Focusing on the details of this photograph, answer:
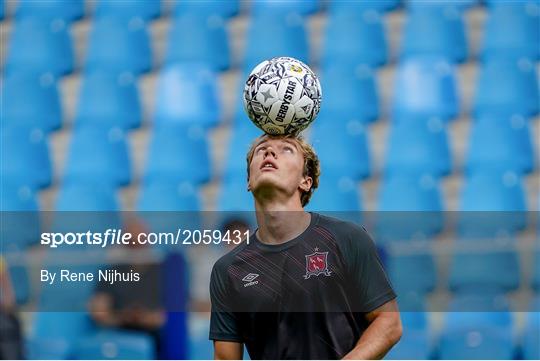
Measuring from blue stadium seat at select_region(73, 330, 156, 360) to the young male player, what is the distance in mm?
2594

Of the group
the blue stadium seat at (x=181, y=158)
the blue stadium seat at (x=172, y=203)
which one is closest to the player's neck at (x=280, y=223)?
the blue stadium seat at (x=172, y=203)

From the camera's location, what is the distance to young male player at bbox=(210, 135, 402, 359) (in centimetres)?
351

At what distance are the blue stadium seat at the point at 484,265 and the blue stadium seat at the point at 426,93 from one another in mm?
1537

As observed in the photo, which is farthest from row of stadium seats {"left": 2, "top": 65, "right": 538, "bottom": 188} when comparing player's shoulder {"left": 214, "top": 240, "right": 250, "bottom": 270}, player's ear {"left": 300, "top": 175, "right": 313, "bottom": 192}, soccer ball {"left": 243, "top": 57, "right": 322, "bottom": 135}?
player's ear {"left": 300, "top": 175, "right": 313, "bottom": 192}

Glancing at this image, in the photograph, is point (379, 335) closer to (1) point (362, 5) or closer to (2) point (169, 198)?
(2) point (169, 198)

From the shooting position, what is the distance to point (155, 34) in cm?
931

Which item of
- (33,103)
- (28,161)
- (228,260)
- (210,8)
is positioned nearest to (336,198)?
(28,161)

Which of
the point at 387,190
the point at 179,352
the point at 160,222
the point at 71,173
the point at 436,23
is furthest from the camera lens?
the point at 436,23

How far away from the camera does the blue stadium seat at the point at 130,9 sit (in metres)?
9.27

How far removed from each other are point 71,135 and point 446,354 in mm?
3525

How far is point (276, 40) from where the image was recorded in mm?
8688

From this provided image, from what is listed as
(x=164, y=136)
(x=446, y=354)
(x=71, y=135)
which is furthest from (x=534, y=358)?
(x=71, y=135)

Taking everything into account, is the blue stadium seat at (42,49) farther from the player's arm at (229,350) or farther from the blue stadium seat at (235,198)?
the player's arm at (229,350)

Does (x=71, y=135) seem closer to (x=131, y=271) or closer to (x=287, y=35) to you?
(x=287, y=35)
